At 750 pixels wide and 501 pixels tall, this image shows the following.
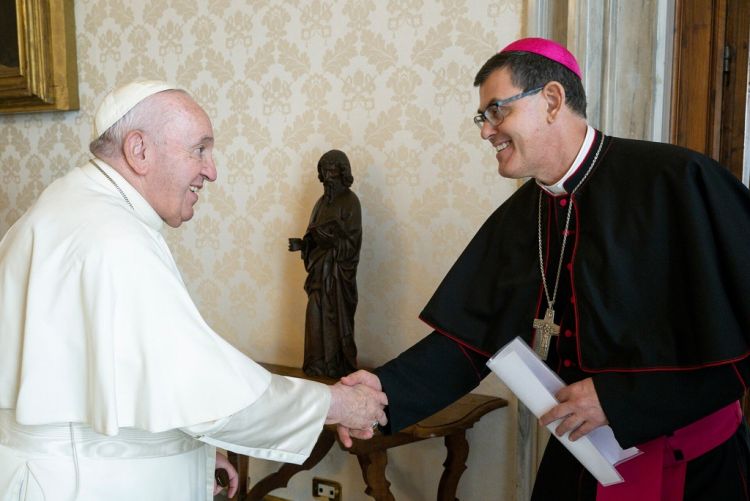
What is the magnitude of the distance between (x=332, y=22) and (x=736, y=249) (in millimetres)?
2208

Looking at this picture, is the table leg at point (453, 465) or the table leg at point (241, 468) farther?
the table leg at point (241, 468)

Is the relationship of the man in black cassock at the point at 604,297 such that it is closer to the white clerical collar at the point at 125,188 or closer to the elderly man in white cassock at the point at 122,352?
the elderly man in white cassock at the point at 122,352

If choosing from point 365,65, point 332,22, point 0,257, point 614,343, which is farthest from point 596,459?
point 332,22

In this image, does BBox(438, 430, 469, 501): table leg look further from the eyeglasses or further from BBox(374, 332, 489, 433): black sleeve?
the eyeglasses

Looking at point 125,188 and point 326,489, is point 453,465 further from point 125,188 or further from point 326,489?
point 125,188

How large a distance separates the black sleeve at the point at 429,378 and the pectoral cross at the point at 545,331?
0.26 meters

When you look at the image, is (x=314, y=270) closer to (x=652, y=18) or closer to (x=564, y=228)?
(x=564, y=228)

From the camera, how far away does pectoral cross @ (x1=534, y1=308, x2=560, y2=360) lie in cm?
208

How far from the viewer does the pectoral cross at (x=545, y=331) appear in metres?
2.08

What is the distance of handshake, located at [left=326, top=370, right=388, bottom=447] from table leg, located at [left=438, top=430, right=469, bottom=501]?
75cm

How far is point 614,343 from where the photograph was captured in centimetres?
192

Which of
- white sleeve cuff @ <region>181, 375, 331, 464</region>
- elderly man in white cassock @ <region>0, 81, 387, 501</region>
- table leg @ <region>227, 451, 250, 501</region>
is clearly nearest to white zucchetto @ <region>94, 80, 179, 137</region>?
elderly man in white cassock @ <region>0, 81, 387, 501</region>

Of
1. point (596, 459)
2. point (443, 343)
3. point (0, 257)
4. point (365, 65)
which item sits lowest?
point (596, 459)

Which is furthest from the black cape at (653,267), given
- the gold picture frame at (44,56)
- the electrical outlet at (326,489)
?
the gold picture frame at (44,56)
